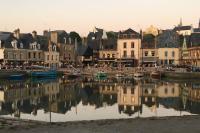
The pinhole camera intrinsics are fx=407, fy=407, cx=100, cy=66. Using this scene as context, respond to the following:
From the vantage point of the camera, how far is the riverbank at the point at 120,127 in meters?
18.9

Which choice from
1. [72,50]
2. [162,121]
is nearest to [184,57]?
[72,50]

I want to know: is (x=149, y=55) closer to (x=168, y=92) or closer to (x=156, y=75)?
(x=156, y=75)

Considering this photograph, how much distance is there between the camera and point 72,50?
11581cm

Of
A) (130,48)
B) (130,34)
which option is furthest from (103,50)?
(130,34)

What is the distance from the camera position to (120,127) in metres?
20.0

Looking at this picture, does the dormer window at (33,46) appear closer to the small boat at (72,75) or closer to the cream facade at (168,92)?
the small boat at (72,75)

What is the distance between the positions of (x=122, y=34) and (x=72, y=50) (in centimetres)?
1751

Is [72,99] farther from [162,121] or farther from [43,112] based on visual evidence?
[162,121]

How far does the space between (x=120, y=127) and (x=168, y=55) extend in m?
84.4

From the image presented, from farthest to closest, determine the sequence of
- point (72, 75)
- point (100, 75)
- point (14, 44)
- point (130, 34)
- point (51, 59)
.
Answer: point (51, 59) → point (130, 34) → point (14, 44) → point (72, 75) → point (100, 75)

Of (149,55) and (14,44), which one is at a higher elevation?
(14,44)

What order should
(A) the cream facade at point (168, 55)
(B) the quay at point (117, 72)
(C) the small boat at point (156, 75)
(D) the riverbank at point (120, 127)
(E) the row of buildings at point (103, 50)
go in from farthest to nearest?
1. (A) the cream facade at point (168, 55)
2. (E) the row of buildings at point (103, 50)
3. (C) the small boat at point (156, 75)
4. (B) the quay at point (117, 72)
5. (D) the riverbank at point (120, 127)

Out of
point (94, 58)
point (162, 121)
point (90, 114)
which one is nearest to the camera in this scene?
point (162, 121)

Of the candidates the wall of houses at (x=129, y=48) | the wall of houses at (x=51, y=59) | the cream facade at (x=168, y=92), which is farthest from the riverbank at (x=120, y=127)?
the wall of houses at (x=51, y=59)
